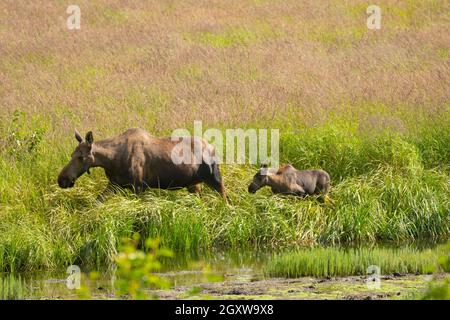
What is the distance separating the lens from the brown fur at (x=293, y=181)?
15.5m

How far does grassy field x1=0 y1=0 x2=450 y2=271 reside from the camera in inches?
585

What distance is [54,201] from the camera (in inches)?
599

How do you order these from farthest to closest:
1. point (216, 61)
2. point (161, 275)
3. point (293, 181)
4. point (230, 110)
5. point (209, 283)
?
point (216, 61), point (230, 110), point (293, 181), point (161, 275), point (209, 283)

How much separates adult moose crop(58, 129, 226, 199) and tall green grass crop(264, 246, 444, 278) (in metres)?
2.58

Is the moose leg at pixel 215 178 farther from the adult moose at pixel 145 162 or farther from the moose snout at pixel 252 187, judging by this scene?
the moose snout at pixel 252 187

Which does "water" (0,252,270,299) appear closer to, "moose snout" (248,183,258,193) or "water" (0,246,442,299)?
"water" (0,246,442,299)

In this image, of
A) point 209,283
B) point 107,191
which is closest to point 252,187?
point 107,191

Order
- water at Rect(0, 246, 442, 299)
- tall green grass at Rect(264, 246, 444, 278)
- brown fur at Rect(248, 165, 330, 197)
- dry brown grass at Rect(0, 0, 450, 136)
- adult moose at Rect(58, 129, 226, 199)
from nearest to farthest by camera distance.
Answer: water at Rect(0, 246, 442, 299), tall green grass at Rect(264, 246, 444, 278), adult moose at Rect(58, 129, 226, 199), brown fur at Rect(248, 165, 330, 197), dry brown grass at Rect(0, 0, 450, 136)

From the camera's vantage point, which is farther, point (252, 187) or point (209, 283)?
point (252, 187)

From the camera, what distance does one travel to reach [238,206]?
15.6 meters

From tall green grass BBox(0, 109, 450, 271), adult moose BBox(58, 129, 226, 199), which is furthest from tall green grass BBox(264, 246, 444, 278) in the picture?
adult moose BBox(58, 129, 226, 199)

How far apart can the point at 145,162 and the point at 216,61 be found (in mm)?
7947

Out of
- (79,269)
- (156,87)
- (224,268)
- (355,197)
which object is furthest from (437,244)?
(156,87)

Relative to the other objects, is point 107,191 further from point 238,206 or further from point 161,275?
point 161,275
